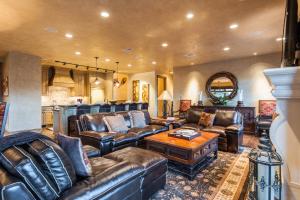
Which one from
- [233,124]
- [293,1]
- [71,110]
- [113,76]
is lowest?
[233,124]

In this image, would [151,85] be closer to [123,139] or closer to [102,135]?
[123,139]

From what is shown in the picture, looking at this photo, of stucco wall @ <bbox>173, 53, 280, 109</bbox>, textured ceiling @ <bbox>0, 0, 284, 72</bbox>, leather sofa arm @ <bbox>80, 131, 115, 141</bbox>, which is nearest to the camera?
textured ceiling @ <bbox>0, 0, 284, 72</bbox>

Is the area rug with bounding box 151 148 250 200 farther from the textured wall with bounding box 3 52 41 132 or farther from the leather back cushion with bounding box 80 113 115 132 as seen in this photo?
the textured wall with bounding box 3 52 41 132

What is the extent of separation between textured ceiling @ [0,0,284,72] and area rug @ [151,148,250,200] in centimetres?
Answer: 279

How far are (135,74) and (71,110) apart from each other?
6566 millimetres

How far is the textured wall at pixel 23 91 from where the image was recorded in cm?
580

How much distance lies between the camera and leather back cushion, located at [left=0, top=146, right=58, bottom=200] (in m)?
1.07

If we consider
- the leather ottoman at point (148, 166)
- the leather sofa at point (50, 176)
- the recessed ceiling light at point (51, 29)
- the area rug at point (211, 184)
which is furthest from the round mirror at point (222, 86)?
→ the leather sofa at point (50, 176)

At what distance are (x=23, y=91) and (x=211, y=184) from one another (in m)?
6.71

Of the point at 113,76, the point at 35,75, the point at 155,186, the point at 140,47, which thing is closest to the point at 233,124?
the point at 155,186

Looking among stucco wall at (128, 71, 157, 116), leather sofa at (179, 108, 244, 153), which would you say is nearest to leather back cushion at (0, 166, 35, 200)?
leather sofa at (179, 108, 244, 153)

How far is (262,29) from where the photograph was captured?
3.78 m

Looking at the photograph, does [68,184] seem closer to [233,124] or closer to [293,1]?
[293,1]

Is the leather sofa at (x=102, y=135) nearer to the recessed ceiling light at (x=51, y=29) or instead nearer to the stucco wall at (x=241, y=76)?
the recessed ceiling light at (x=51, y=29)
